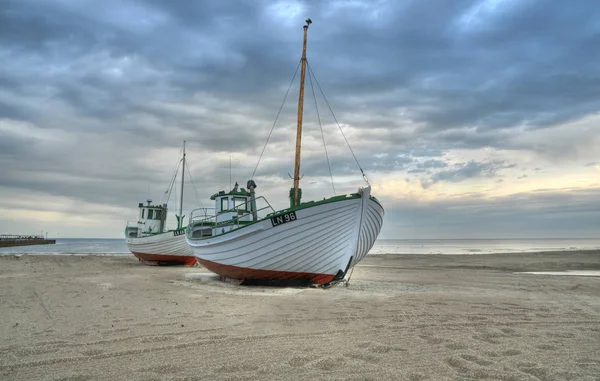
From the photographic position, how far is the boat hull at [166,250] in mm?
23625

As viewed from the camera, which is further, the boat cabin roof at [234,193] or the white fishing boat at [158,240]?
the white fishing boat at [158,240]

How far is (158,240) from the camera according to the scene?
24.3 meters

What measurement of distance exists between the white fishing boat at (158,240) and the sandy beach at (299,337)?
44.9 ft

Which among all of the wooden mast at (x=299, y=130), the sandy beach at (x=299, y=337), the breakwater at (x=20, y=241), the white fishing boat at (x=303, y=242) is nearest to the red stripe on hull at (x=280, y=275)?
the white fishing boat at (x=303, y=242)

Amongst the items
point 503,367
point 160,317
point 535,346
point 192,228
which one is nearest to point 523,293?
point 535,346

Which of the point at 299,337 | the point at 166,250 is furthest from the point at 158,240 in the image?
the point at 299,337

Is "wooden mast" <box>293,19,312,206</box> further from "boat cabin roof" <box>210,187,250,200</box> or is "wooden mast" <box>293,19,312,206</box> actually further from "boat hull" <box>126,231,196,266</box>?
"boat hull" <box>126,231,196,266</box>

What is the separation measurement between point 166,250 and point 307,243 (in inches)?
599

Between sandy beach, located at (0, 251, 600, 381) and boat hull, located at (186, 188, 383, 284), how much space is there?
198 centimetres

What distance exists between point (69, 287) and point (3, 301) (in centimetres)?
272

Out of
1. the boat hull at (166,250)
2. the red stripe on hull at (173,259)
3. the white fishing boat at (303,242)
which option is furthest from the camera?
the red stripe on hull at (173,259)

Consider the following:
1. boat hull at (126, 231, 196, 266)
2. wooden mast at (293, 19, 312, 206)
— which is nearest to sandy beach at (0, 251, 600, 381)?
wooden mast at (293, 19, 312, 206)

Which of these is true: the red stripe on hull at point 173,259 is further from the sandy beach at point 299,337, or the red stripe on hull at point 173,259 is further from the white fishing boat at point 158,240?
the sandy beach at point 299,337

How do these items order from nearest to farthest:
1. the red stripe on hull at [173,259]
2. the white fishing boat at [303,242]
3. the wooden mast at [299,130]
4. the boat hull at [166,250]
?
the white fishing boat at [303,242]
the wooden mast at [299,130]
the boat hull at [166,250]
the red stripe on hull at [173,259]
